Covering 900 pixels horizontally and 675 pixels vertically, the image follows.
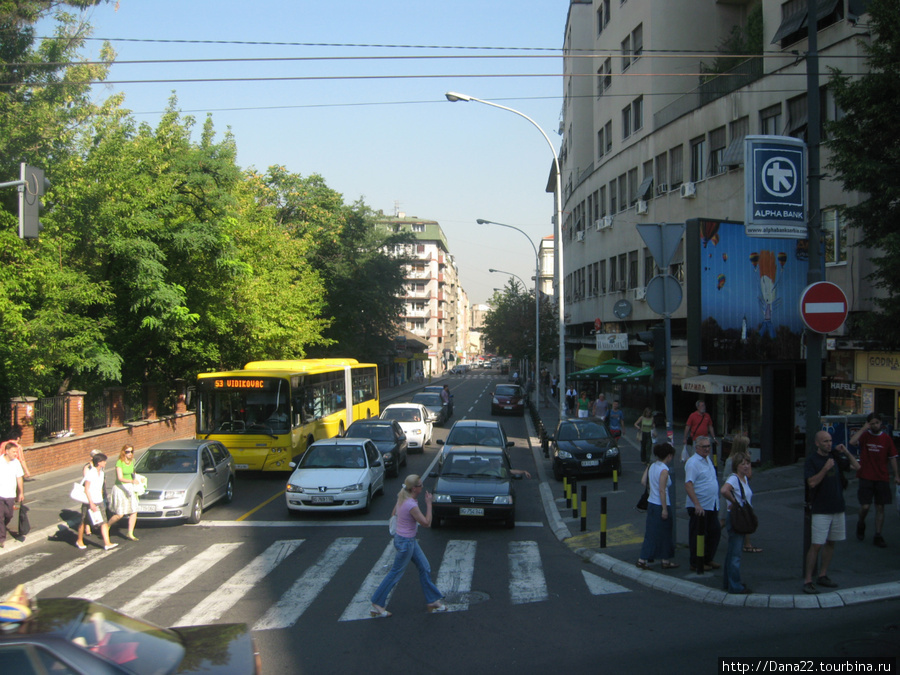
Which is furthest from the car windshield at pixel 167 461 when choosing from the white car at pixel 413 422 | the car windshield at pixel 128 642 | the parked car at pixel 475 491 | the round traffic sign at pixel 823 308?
the round traffic sign at pixel 823 308

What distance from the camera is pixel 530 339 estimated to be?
51.6 m

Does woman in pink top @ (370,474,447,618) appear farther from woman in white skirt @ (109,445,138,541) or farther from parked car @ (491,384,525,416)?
parked car @ (491,384,525,416)

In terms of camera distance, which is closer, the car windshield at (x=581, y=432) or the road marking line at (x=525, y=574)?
the road marking line at (x=525, y=574)

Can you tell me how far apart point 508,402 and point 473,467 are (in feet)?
90.2

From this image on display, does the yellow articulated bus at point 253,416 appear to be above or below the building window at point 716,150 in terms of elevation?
below

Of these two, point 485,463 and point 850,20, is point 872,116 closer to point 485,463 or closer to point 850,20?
point 850,20

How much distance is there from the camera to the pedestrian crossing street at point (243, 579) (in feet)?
28.5

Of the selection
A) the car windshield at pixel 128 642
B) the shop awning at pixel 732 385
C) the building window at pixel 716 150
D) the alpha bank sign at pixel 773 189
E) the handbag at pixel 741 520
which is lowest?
the handbag at pixel 741 520

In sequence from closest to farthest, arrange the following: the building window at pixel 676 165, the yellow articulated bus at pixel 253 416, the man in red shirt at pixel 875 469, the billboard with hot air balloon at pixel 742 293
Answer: the man in red shirt at pixel 875 469
the billboard with hot air balloon at pixel 742 293
the yellow articulated bus at pixel 253 416
the building window at pixel 676 165

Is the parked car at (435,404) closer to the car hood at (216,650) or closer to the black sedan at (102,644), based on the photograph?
the car hood at (216,650)

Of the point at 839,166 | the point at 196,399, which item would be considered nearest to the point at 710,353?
the point at 839,166

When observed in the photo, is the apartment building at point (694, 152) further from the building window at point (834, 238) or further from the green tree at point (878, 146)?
the green tree at point (878, 146)

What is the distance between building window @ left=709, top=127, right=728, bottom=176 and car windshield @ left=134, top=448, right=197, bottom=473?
60.7 feet

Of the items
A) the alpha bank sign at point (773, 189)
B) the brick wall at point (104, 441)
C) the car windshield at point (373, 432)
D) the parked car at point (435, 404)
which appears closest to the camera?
the alpha bank sign at point (773, 189)
